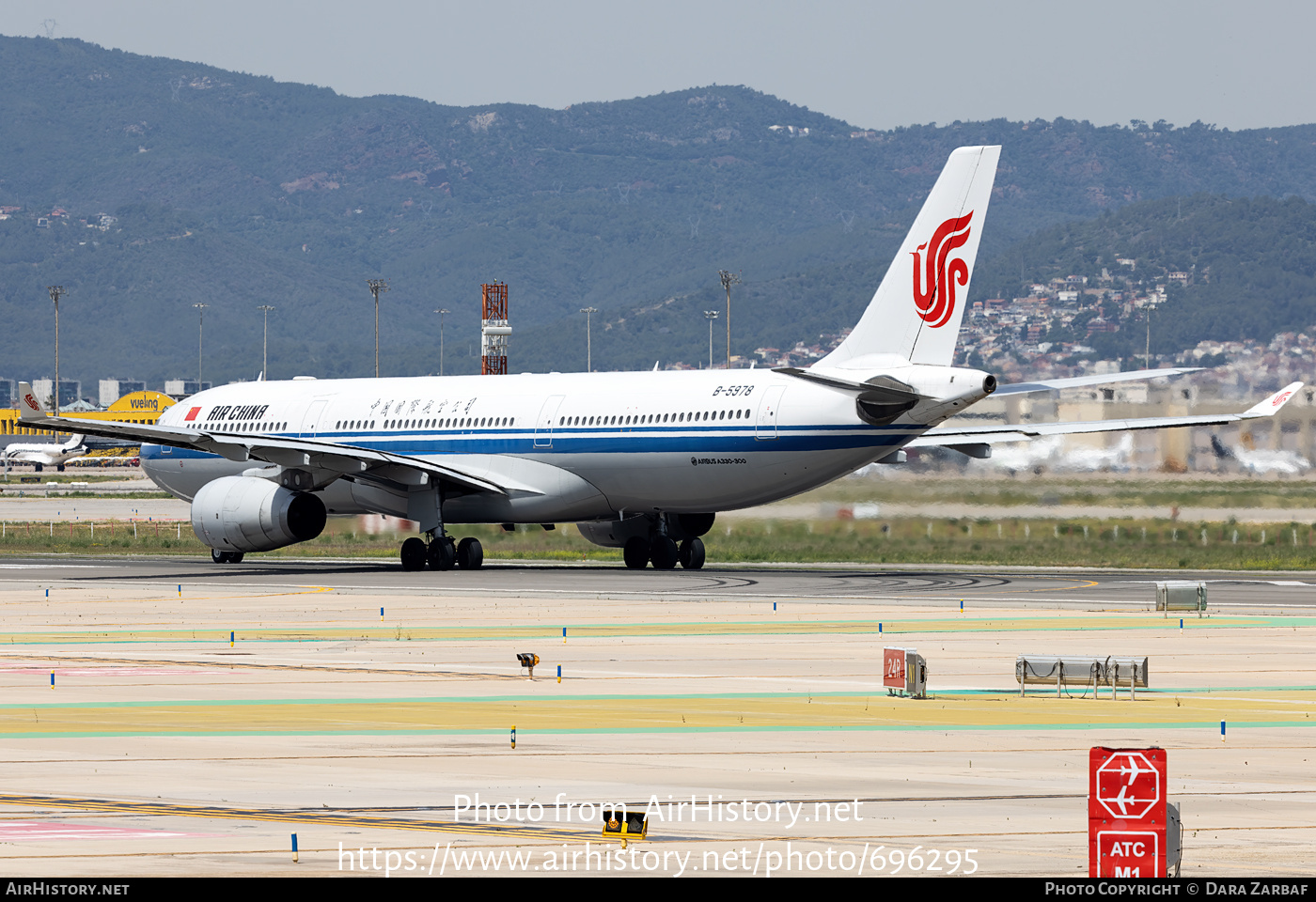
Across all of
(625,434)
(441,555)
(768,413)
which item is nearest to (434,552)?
(441,555)

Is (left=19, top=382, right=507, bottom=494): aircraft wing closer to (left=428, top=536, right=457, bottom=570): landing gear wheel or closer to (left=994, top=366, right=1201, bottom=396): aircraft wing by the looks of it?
(left=428, top=536, right=457, bottom=570): landing gear wheel

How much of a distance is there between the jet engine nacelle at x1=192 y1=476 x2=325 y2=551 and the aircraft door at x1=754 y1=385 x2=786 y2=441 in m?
11.5

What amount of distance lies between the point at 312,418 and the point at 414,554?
6279 mm

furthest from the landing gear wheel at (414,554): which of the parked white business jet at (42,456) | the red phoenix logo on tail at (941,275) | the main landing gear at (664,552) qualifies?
the parked white business jet at (42,456)

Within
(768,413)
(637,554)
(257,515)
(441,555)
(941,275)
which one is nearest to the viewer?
(941,275)

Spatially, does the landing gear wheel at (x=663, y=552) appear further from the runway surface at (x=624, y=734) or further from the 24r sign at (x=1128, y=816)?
the 24r sign at (x=1128, y=816)

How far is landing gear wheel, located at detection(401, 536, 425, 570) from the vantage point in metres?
45.7

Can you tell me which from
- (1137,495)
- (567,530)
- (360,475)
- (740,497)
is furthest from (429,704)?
(567,530)

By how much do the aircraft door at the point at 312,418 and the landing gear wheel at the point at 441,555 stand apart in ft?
20.0

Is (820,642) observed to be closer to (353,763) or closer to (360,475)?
(353,763)

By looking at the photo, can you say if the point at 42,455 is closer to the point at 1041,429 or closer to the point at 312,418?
the point at 312,418

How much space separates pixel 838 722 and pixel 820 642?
8645 millimetres

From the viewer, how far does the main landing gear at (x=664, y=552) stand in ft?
153

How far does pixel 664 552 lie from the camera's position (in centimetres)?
4669
